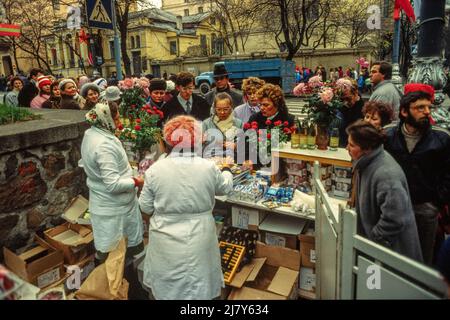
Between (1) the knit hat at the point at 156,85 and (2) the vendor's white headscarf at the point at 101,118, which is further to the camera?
(1) the knit hat at the point at 156,85

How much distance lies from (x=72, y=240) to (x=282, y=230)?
244 centimetres

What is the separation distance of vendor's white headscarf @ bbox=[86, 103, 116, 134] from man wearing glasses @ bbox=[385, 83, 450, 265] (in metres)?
2.67

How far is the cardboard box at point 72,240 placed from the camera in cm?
348

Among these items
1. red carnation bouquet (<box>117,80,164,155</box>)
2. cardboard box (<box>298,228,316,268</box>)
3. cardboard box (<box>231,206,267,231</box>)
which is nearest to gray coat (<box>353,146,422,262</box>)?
cardboard box (<box>298,228,316,268</box>)

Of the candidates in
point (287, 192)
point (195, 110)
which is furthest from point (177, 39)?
point (287, 192)

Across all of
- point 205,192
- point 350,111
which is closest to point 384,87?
point 350,111

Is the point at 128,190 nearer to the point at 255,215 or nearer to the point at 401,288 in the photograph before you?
the point at 255,215

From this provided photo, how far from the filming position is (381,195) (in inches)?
86.4

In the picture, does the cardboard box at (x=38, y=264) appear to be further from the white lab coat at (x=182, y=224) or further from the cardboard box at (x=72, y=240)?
the white lab coat at (x=182, y=224)

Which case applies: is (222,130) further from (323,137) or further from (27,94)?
(27,94)

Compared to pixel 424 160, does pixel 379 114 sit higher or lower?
higher

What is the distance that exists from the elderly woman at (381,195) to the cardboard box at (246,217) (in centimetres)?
123

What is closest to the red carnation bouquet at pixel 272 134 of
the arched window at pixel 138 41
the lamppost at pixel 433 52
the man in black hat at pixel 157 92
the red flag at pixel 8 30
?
the lamppost at pixel 433 52
